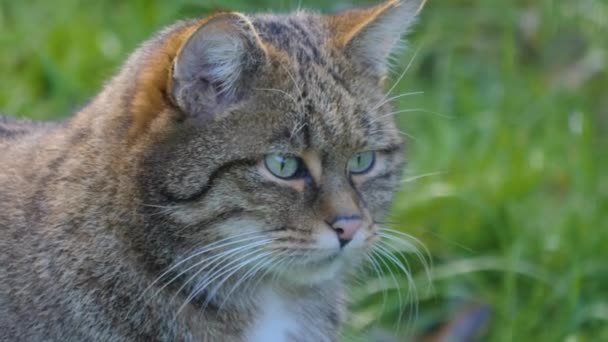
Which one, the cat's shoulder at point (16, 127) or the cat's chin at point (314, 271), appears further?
the cat's shoulder at point (16, 127)

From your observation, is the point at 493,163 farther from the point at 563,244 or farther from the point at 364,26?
the point at 364,26

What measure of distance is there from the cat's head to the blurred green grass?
106 centimetres

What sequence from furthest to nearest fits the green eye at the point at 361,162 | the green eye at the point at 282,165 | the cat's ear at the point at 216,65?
the green eye at the point at 361,162 < the green eye at the point at 282,165 < the cat's ear at the point at 216,65

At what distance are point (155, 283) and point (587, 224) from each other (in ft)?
6.92

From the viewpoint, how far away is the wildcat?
3082 millimetres

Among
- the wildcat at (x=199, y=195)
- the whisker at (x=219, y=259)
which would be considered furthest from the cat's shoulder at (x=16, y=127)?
the whisker at (x=219, y=259)

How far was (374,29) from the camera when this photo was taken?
3.38 meters

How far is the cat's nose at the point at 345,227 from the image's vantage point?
311cm

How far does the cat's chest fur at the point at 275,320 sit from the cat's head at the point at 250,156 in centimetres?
13

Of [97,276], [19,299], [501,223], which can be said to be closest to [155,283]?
[97,276]

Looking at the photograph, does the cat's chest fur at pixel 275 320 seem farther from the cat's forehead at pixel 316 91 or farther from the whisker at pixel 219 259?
the cat's forehead at pixel 316 91

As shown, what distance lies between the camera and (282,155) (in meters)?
3.12

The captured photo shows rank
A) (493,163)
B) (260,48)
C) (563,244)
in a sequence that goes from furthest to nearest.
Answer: (493,163), (563,244), (260,48)

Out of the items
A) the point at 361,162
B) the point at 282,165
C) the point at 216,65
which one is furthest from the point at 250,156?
the point at 361,162
